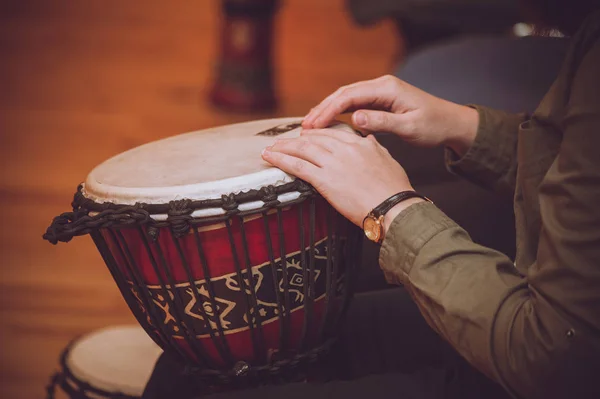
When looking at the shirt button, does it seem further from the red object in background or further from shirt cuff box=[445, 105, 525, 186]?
the red object in background

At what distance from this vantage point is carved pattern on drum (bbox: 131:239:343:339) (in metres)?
0.82

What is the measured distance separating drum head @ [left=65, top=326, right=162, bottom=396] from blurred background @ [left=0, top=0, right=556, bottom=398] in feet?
1.19

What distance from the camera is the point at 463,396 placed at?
80 centimetres

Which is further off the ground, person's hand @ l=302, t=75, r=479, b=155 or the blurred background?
person's hand @ l=302, t=75, r=479, b=155

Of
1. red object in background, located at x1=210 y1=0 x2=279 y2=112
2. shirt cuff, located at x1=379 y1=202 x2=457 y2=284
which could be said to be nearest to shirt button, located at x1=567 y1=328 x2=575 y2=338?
shirt cuff, located at x1=379 y1=202 x2=457 y2=284

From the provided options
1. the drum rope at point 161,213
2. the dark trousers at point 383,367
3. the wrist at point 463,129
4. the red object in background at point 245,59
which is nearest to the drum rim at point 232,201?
the drum rope at point 161,213

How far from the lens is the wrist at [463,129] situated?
102 cm

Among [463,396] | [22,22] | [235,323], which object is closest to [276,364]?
[235,323]

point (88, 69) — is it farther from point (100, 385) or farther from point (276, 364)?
point (276, 364)

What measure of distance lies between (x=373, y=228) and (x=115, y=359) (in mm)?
607

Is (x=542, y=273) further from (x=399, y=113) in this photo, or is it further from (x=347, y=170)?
(x=399, y=113)

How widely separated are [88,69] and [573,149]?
10.9 feet

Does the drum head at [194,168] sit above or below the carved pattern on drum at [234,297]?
above

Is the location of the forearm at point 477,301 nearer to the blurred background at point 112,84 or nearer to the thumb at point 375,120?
the thumb at point 375,120
